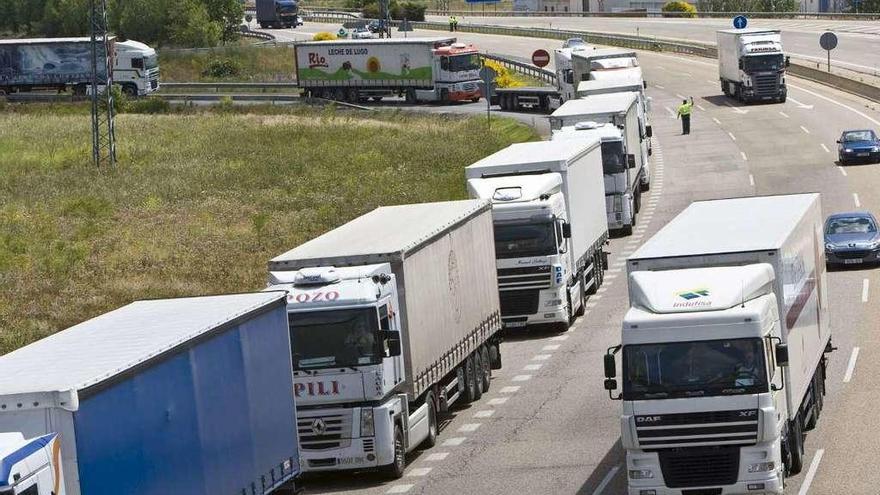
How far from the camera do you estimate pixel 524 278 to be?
114 ft

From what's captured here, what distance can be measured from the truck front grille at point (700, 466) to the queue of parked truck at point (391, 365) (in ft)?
0.07

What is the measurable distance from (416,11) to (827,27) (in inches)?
1960

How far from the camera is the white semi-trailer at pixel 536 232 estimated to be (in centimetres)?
3428

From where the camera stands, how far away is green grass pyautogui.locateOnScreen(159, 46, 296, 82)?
390 ft

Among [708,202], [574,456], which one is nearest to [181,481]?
[574,456]

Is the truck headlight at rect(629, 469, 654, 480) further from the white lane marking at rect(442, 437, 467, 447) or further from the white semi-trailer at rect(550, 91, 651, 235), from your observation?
the white semi-trailer at rect(550, 91, 651, 235)

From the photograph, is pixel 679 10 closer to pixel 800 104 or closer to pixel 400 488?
pixel 800 104

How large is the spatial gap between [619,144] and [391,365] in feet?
79.6

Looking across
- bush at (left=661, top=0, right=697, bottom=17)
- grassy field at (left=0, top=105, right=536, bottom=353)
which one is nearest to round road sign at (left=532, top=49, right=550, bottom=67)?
grassy field at (left=0, top=105, right=536, bottom=353)

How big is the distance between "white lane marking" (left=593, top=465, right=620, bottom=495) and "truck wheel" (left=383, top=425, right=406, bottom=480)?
10.0ft

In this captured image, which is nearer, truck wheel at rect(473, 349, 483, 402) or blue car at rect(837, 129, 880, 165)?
truck wheel at rect(473, 349, 483, 402)

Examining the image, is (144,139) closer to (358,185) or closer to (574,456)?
(358,185)

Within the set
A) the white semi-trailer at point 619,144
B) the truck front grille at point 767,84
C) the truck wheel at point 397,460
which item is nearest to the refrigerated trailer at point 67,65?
the truck front grille at point 767,84

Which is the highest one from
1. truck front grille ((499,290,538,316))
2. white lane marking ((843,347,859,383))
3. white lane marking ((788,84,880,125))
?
white lane marking ((788,84,880,125))
